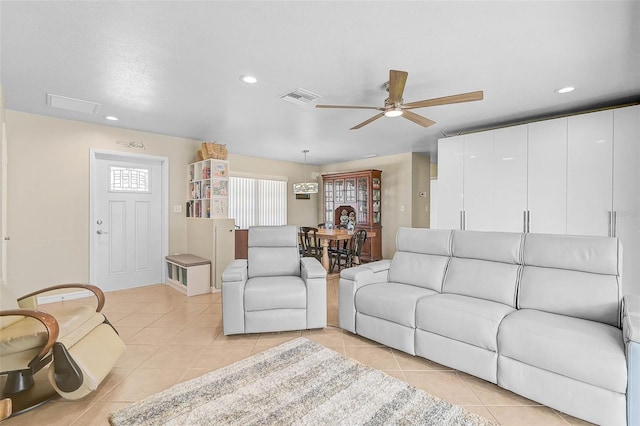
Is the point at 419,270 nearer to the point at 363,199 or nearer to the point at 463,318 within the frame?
the point at 463,318

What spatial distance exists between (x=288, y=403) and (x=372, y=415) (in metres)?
0.51

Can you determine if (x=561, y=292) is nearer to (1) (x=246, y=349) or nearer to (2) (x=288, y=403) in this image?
(2) (x=288, y=403)

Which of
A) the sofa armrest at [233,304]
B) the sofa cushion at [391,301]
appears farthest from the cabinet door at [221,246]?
the sofa cushion at [391,301]

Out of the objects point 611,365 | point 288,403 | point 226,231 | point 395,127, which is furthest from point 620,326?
point 226,231

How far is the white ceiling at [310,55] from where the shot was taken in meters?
1.82

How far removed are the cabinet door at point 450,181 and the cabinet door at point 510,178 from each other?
48 cm

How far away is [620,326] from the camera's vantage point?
6.01 feet

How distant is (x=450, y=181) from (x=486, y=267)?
2418 millimetres

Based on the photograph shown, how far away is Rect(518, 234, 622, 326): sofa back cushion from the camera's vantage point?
6.40 feet

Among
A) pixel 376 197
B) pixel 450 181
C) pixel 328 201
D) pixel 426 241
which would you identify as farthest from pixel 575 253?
pixel 328 201

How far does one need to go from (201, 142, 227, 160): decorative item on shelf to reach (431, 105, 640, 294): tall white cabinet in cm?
355

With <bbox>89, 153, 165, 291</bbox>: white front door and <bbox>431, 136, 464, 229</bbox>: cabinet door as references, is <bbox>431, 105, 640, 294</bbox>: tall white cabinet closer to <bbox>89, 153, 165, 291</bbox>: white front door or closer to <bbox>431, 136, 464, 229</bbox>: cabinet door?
<bbox>431, 136, 464, 229</bbox>: cabinet door

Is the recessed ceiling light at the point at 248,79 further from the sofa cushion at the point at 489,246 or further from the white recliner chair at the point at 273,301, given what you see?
the sofa cushion at the point at 489,246

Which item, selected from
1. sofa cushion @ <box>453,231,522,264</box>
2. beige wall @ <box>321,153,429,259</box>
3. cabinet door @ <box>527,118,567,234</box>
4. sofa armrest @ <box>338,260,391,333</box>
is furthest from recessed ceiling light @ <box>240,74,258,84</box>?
beige wall @ <box>321,153,429,259</box>
